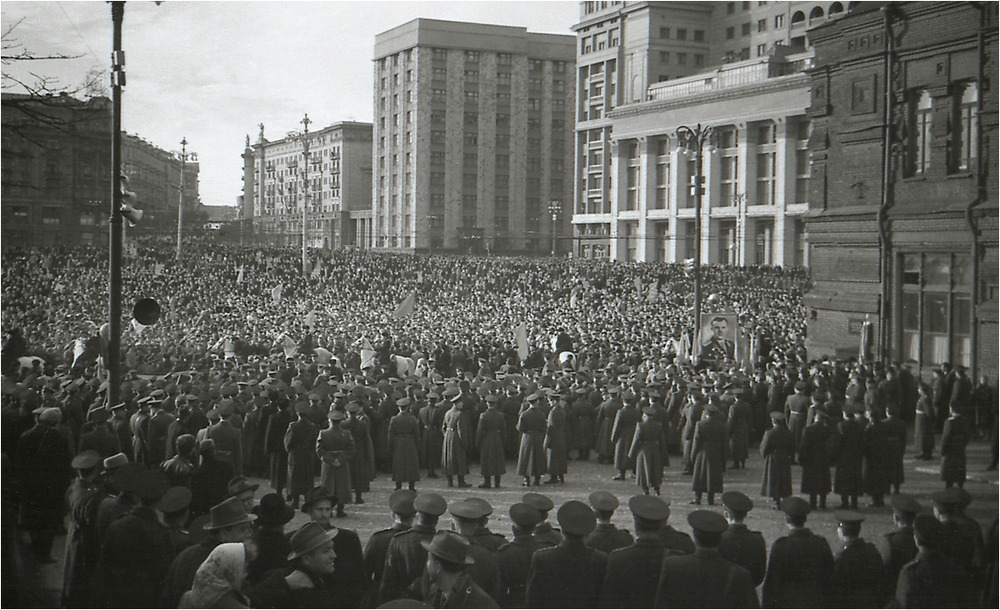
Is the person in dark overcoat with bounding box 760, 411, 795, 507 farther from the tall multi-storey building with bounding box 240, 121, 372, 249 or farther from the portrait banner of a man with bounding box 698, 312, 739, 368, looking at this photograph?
the tall multi-storey building with bounding box 240, 121, 372, 249

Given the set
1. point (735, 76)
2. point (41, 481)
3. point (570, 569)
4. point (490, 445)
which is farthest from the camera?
point (735, 76)

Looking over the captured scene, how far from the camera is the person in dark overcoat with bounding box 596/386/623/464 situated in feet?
35.7

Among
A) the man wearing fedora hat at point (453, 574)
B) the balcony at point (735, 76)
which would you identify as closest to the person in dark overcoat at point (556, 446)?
the balcony at point (735, 76)

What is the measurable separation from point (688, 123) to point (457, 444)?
571 centimetres

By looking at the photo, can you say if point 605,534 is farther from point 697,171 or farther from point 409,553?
point 697,171

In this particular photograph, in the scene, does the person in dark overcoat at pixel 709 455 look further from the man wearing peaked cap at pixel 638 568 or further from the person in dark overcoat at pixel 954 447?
the man wearing peaked cap at pixel 638 568

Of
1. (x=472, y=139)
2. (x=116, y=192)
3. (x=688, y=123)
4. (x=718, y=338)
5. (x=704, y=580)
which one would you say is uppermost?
(x=688, y=123)

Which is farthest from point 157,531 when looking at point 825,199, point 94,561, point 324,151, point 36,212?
point 825,199

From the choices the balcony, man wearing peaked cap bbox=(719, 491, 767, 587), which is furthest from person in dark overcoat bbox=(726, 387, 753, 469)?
man wearing peaked cap bbox=(719, 491, 767, 587)

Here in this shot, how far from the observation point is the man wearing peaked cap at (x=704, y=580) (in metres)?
4.38

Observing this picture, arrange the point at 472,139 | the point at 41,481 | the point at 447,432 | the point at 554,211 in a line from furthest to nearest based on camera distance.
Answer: the point at 554,211 < the point at 472,139 < the point at 447,432 < the point at 41,481

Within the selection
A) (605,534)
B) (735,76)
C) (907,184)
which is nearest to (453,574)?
(605,534)

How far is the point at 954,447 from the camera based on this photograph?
7.33 m

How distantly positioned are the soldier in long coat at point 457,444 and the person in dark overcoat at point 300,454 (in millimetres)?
1718
